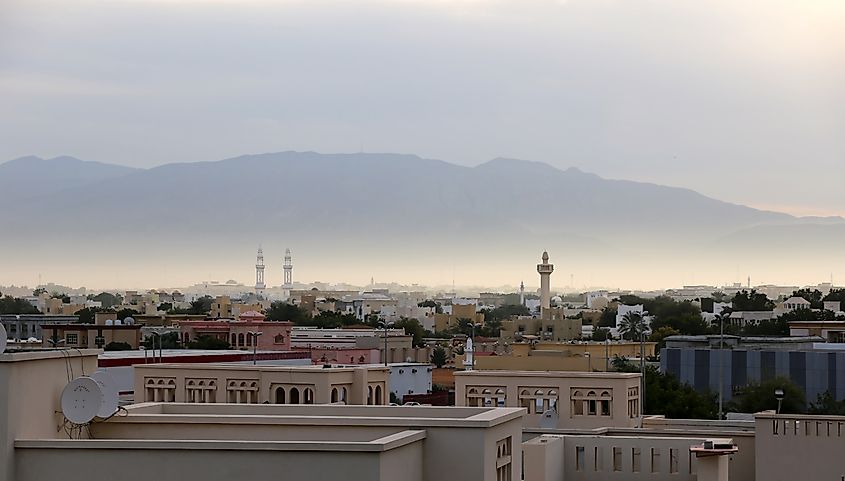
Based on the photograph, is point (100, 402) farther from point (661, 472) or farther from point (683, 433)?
point (683, 433)

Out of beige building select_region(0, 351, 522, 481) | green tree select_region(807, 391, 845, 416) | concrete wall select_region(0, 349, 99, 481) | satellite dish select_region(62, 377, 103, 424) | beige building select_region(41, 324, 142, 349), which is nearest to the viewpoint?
beige building select_region(0, 351, 522, 481)

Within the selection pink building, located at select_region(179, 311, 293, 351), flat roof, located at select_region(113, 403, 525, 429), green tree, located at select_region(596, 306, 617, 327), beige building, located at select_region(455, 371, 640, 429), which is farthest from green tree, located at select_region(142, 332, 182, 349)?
flat roof, located at select_region(113, 403, 525, 429)

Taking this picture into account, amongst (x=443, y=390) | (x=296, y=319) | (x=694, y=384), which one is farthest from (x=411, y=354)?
(x=296, y=319)

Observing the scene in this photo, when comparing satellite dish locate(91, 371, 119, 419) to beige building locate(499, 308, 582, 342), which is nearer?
satellite dish locate(91, 371, 119, 419)

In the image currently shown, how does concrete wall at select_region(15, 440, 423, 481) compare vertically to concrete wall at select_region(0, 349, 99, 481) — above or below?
below

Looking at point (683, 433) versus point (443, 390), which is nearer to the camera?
point (683, 433)

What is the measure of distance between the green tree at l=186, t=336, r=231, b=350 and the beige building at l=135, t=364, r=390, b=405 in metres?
68.7

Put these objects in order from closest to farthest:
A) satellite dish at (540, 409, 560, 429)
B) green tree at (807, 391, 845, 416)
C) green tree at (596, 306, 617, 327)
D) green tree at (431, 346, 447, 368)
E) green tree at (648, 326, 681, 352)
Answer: satellite dish at (540, 409, 560, 429)
green tree at (807, 391, 845, 416)
green tree at (431, 346, 447, 368)
green tree at (648, 326, 681, 352)
green tree at (596, 306, 617, 327)

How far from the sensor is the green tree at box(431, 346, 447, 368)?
107 meters

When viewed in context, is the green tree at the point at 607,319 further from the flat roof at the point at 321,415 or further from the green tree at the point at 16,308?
the flat roof at the point at 321,415

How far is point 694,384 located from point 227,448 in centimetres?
6163

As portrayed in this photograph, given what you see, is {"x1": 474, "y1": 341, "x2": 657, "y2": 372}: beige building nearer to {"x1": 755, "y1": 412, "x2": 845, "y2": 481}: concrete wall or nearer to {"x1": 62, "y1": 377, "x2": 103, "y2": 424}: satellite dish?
{"x1": 755, "y1": 412, "x2": 845, "y2": 481}: concrete wall

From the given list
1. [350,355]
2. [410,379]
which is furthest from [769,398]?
[350,355]

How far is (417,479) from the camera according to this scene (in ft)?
53.1
